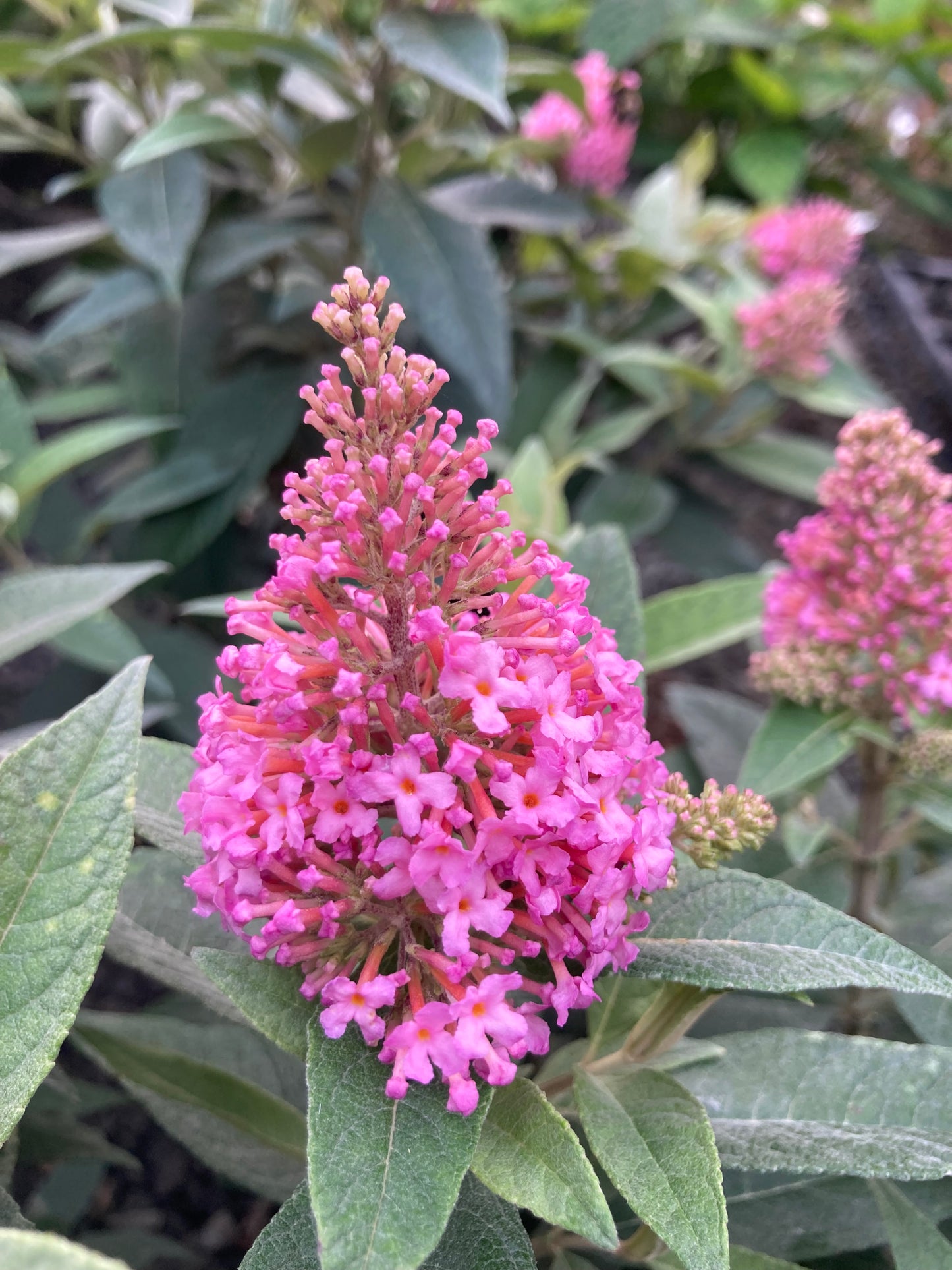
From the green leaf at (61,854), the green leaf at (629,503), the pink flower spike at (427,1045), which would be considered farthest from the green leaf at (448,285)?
the pink flower spike at (427,1045)

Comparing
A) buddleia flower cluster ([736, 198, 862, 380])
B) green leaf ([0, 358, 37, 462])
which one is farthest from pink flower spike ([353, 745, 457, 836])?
buddleia flower cluster ([736, 198, 862, 380])

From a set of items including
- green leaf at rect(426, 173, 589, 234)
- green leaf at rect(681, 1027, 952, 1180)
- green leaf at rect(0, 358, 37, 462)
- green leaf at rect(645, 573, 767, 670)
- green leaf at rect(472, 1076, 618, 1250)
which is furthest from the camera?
green leaf at rect(426, 173, 589, 234)

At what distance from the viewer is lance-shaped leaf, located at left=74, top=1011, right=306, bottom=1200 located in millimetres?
836

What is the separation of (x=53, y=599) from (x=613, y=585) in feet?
1.91

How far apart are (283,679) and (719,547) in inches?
58.9

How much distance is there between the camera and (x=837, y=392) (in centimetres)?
177

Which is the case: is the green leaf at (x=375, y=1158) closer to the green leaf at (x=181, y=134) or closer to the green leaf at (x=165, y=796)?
the green leaf at (x=165, y=796)

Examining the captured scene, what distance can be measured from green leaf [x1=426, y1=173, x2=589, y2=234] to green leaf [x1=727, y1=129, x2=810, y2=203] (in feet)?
2.77

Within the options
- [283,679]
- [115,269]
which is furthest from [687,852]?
[115,269]

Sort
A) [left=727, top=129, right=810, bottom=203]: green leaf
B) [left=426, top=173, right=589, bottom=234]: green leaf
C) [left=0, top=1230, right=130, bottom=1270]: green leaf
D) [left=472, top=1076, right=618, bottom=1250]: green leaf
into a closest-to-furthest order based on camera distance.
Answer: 1. [left=0, top=1230, right=130, bottom=1270]: green leaf
2. [left=472, top=1076, right=618, bottom=1250]: green leaf
3. [left=426, top=173, right=589, bottom=234]: green leaf
4. [left=727, top=129, right=810, bottom=203]: green leaf

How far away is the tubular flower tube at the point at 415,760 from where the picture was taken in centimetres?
53

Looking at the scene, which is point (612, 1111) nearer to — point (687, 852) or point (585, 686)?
point (687, 852)

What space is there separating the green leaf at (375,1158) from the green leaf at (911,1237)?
1.23ft

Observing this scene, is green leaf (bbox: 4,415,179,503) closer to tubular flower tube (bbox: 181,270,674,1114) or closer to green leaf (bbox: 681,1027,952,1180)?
tubular flower tube (bbox: 181,270,674,1114)
